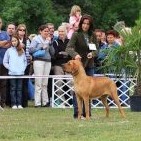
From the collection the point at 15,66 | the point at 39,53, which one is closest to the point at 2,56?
the point at 15,66

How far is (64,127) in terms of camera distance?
1086 cm

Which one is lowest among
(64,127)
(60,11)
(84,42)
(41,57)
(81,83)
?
(64,127)

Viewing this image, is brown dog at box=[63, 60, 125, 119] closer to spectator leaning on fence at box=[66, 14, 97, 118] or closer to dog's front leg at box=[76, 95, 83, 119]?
dog's front leg at box=[76, 95, 83, 119]

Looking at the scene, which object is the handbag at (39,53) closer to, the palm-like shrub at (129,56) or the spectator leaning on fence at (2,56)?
the spectator leaning on fence at (2,56)

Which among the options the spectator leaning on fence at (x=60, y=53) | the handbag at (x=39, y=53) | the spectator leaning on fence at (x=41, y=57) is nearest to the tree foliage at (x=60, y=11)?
the spectator leaning on fence at (x=60, y=53)

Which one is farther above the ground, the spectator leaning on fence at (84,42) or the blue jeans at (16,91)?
the spectator leaning on fence at (84,42)

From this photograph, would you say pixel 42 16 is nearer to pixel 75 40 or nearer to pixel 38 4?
pixel 38 4

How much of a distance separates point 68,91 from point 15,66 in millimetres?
1711

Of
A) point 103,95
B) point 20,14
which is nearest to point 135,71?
point 103,95

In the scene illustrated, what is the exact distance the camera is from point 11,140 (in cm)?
933

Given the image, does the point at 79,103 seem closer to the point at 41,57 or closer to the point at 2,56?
the point at 41,57

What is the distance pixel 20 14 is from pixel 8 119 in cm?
1764

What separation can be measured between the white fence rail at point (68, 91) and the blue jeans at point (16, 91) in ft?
3.46

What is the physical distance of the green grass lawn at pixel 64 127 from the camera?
9617 mm
